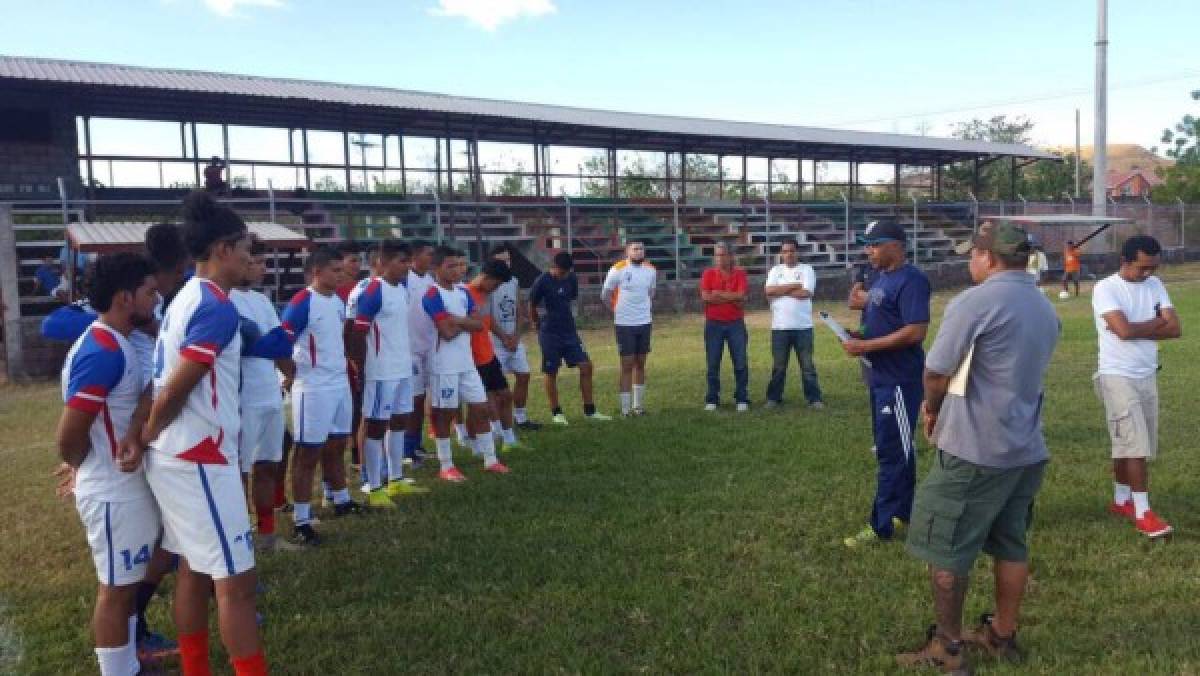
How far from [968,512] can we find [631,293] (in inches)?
269

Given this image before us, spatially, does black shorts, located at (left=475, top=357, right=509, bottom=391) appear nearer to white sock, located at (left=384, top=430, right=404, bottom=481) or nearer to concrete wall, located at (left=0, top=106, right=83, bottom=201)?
white sock, located at (left=384, top=430, right=404, bottom=481)

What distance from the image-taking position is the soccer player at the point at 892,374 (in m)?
5.39

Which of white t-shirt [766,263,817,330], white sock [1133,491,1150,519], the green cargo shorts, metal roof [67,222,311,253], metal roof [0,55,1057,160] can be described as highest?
metal roof [0,55,1057,160]

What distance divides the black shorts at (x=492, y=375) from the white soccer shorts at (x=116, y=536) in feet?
16.1

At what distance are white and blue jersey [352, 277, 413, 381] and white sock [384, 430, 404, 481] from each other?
53cm

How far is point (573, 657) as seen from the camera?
396 cm

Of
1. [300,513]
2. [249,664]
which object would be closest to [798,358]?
[300,513]

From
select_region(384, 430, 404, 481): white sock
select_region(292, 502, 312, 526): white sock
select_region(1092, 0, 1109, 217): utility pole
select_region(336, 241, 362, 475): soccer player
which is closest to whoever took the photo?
select_region(292, 502, 312, 526): white sock

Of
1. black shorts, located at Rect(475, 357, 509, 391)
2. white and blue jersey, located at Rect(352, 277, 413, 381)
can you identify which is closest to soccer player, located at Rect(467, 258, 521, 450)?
black shorts, located at Rect(475, 357, 509, 391)

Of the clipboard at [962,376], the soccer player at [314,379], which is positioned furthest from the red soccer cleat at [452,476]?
the clipboard at [962,376]

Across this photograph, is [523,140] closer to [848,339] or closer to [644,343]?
[644,343]

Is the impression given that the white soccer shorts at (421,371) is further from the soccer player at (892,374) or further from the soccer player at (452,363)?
the soccer player at (892,374)

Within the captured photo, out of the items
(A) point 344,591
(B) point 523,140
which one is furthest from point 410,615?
(B) point 523,140

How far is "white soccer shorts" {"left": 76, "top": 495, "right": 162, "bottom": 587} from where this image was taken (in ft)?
11.4
